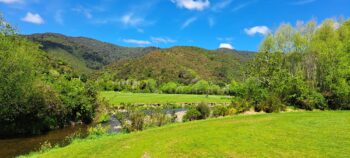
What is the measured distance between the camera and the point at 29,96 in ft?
75.5

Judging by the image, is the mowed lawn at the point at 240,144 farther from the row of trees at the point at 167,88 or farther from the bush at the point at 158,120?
the row of trees at the point at 167,88

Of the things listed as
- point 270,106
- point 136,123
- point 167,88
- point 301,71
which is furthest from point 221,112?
point 167,88

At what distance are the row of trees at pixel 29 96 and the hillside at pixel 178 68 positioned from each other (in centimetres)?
11871

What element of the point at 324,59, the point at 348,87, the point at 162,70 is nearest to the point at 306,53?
the point at 324,59

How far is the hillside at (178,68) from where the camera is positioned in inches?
6275

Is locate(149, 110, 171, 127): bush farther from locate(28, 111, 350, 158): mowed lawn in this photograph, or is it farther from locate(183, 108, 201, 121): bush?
locate(28, 111, 350, 158): mowed lawn

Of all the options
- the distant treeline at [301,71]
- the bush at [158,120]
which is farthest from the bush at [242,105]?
the bush at [158,120]

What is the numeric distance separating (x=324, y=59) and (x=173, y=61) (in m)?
149

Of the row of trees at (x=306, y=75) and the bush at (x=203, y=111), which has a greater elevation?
the row of trees at (x=306, y=75)

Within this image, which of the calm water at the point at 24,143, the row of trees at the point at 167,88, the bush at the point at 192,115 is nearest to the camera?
the calm water at the point at 24,143

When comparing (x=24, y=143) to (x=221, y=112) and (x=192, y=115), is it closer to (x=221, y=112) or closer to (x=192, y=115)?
(x=192, y=115)

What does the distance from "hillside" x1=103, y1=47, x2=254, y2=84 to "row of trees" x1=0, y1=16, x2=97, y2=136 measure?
118708 mm

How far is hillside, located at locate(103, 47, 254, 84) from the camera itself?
523 ft

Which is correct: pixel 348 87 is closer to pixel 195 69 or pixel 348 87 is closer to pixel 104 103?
pixel 104 103
